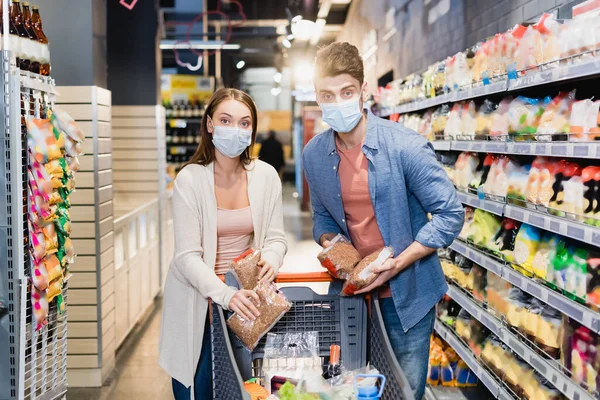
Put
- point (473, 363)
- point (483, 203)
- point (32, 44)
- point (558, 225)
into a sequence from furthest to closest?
1. point (473, 363)
2. point (483, 203)
3. point (32, 44)
4. point (558, 225)

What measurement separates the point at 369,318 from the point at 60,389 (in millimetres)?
1941

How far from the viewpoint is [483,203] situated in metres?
3.88

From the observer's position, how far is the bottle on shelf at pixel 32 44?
3.30m

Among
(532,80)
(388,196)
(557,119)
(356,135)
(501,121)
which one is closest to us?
(388,196)

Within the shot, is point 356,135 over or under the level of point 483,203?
over

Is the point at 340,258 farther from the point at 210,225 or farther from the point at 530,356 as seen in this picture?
the point at 530,356

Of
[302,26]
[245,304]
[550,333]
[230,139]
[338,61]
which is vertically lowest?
[550,333]

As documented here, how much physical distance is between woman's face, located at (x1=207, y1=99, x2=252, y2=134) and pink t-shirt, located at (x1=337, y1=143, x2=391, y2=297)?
0.39 m

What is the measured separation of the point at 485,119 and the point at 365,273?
1958 mm

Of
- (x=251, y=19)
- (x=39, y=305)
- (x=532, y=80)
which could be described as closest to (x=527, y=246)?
(x=532, y=80)

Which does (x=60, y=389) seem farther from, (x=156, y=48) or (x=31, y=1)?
(x=156, y=48)

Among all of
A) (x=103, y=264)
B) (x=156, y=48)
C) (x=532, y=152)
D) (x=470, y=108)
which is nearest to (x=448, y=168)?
(x=470, y=108)

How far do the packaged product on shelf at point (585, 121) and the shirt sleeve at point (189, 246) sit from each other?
1444 mm

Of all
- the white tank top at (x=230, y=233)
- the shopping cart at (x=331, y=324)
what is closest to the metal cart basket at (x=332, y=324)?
the shopping cart at (x=331, y=324)
